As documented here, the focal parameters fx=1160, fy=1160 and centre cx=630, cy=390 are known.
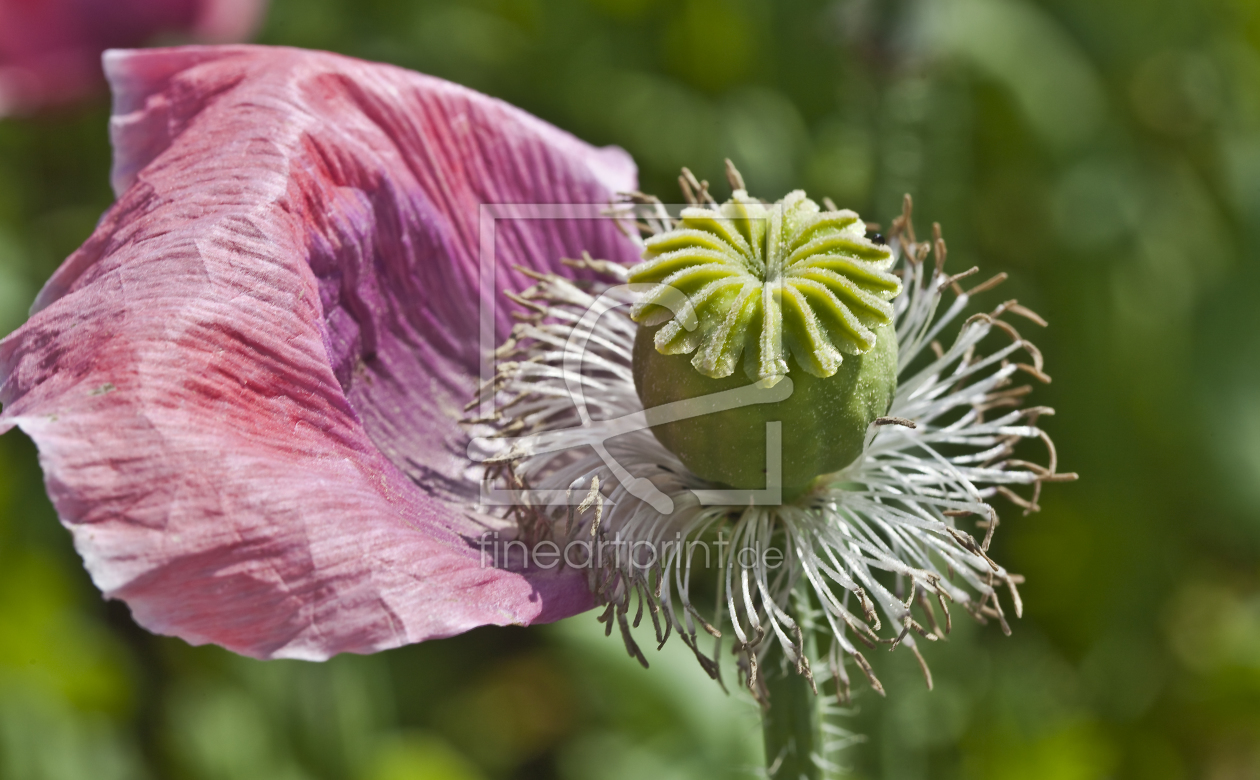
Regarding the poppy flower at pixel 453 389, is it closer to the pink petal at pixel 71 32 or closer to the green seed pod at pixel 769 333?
the green seed pod at pixel 769 333

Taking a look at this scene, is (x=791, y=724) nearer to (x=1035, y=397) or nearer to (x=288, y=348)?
(x=288, y=348)

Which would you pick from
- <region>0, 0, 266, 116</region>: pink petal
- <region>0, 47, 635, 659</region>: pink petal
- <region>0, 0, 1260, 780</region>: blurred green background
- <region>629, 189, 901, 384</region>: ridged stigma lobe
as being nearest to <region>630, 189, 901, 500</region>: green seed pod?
<region>629, 189, 901, 384</region>: ridged stigma lobe

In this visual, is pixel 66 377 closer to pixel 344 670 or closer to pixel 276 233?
pixel 276 233

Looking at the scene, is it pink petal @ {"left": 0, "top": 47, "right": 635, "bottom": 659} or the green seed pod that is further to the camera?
the green seed pod

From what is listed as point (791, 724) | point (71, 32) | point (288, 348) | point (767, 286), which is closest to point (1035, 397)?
point (791, 724)

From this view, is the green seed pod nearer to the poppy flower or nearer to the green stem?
the poppy flower

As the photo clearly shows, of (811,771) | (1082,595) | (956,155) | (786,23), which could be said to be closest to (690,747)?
(811,771)
